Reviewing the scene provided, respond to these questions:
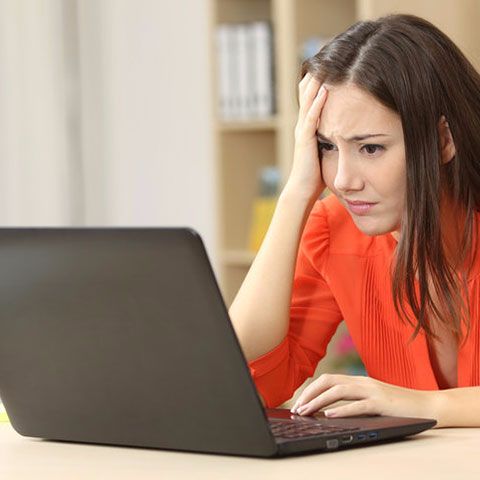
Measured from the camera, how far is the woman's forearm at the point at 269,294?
6.59 feet

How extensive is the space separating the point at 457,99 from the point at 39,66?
118 inches

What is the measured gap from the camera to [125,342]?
56.1 inches

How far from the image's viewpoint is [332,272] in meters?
2.15

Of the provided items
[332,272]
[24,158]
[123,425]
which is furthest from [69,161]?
[123,425]

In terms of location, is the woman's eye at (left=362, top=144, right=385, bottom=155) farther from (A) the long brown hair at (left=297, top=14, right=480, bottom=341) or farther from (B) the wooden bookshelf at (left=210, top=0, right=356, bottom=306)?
(B) the wooden bookshelf at (left=210, top=0, right=356, bottom=306)

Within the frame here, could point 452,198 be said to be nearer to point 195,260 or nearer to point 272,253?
point 272,253

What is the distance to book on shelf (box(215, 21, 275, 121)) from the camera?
4133mm

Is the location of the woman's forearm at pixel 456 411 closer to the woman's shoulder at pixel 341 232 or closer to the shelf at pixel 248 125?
the woman's shoulder at pixel 341 232

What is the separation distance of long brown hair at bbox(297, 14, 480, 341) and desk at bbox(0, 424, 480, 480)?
421mm

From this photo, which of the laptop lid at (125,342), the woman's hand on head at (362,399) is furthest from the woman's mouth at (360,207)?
the laptop lid at (125,342)

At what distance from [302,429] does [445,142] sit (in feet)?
2.00

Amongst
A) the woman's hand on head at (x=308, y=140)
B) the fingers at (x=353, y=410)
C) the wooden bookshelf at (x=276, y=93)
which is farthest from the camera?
the wooden bookshelf at (x=276, y=93)

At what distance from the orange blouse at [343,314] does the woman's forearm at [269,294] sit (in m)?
0.03

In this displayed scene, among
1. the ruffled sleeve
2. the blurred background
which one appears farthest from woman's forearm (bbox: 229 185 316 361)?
the blurred background
